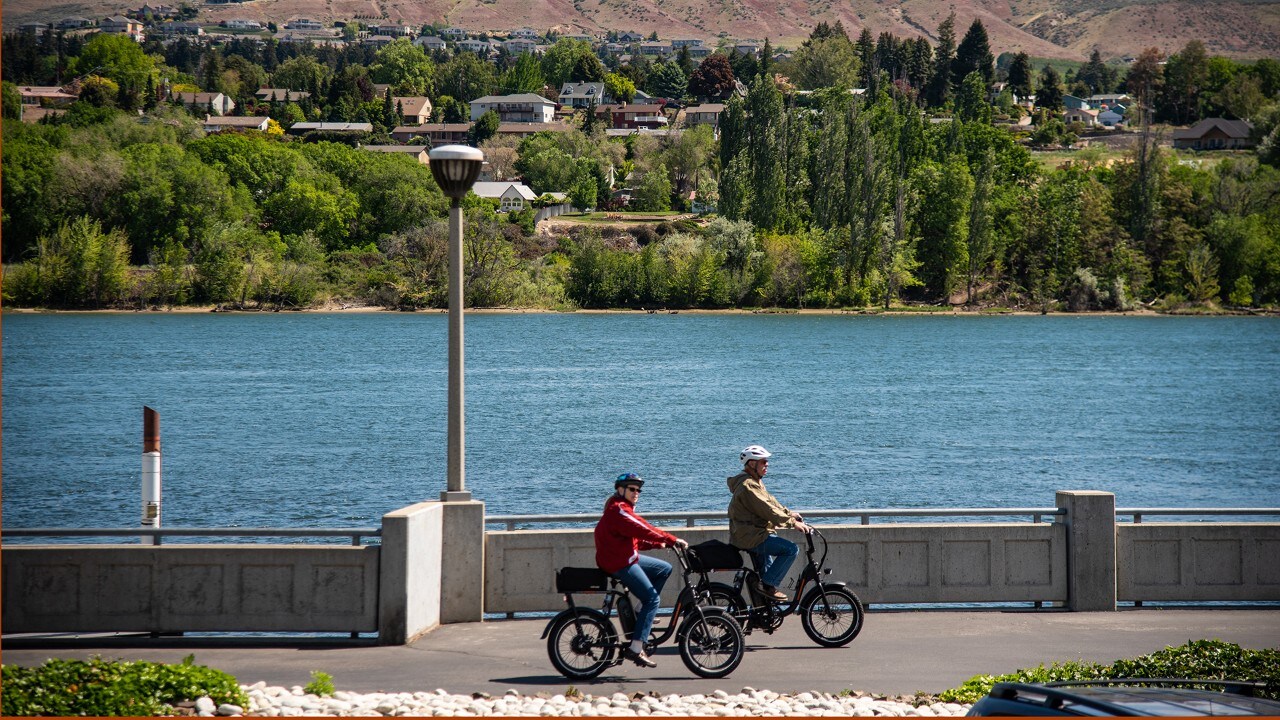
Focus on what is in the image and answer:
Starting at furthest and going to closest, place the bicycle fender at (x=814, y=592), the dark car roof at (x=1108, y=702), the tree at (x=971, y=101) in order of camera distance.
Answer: the tree at (x=971, y=101) → the bicycle fender at (x=814, y=592) → the dark car roof at (x=1108, y=702)

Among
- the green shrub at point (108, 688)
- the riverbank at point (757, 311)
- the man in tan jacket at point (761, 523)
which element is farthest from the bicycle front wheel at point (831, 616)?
the riverbank at point (757, 311)

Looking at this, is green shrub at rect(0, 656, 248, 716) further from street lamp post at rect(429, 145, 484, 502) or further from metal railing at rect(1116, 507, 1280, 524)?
metal railing at rect(1116, 507, 1280, 524)

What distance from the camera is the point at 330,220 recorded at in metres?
128

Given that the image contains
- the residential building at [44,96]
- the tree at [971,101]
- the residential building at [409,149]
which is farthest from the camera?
the residential building at [409,149]

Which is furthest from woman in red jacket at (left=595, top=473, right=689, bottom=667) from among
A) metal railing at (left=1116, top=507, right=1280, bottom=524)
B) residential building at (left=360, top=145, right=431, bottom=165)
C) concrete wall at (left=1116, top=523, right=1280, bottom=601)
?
residential building at (left=360, top=145, right=431, bottom=165)

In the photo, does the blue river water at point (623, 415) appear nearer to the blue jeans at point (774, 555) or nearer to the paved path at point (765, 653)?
the paved path at point (765, 653)

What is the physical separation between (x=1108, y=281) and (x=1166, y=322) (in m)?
11.7

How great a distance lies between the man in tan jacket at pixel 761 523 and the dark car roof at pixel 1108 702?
20.1 ft

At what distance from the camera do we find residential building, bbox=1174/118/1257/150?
191125mm

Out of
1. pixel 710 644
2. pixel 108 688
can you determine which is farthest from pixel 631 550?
pixel 108 688

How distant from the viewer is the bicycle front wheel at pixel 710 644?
12164mm

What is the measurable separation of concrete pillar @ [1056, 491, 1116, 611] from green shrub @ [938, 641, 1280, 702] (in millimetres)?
3349

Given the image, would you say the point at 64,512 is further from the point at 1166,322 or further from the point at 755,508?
the point at 1166,322

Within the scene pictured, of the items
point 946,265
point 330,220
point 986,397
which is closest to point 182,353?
point 330,220
